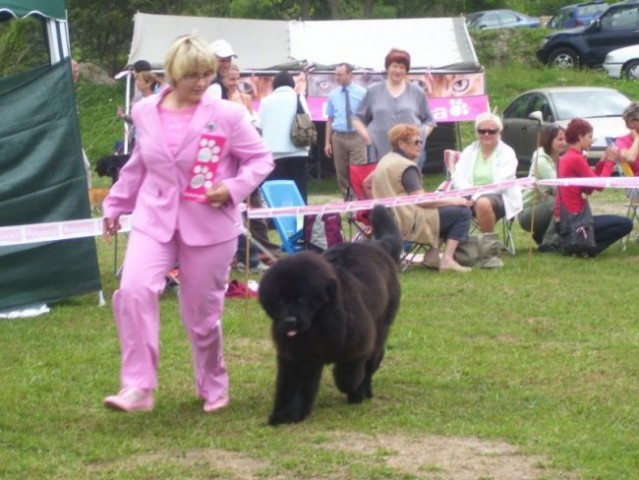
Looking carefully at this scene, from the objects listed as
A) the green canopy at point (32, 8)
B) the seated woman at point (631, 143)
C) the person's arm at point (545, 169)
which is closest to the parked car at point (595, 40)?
the seated woman at point (631, 143)

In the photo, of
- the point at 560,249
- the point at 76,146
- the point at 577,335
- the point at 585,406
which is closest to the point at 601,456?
the point at 585,406

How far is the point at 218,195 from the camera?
5.70 meters

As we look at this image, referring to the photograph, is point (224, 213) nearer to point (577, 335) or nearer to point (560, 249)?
point (577, 335)

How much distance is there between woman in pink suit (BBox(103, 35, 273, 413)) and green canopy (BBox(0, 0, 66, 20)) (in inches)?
133

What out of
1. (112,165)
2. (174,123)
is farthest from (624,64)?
(174,123)

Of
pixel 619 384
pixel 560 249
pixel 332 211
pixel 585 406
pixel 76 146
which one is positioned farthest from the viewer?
pixel 560 249

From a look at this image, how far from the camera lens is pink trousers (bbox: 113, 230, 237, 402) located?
18.6 ft

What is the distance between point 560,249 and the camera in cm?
1223

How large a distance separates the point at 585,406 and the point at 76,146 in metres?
4.65

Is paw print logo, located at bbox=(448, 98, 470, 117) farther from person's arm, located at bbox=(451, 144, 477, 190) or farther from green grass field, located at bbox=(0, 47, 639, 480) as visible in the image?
green grass field, located at bbox=(0, 47, 639, 480)

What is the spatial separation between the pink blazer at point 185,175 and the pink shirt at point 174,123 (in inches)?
1.0

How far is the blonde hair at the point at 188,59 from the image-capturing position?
18.4ft

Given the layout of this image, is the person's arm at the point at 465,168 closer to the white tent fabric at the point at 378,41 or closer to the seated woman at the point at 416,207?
the seated woman at the point at 416,207

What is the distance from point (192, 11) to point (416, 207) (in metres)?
27.7
